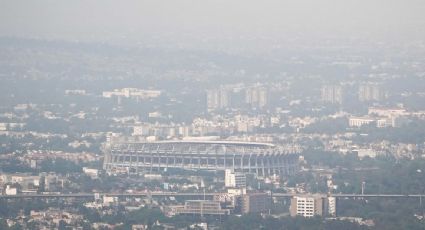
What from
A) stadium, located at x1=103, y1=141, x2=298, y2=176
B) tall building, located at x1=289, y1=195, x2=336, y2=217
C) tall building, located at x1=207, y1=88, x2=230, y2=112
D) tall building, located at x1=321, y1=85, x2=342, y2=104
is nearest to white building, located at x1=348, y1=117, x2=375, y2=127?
tall building, located at x1=321, y1=85, x2=342, y2=104

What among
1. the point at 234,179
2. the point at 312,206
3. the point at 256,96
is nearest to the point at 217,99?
the point at 256,96

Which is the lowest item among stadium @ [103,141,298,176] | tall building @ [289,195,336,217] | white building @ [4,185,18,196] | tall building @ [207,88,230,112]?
tall building @ [289,195,336,217]

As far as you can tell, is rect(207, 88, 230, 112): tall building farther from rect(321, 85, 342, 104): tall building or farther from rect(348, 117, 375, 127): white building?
rect(348, 117, 375, 127): white building

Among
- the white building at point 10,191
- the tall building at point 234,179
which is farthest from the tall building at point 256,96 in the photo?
the white building at point 10,191

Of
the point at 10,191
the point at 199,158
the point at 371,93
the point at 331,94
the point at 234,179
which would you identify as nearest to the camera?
the point at 10,191

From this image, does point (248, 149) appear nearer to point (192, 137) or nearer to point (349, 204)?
point (192, 137)

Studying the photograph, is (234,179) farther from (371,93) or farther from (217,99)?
(371,93)
